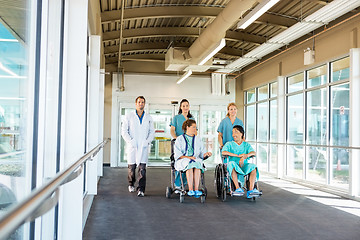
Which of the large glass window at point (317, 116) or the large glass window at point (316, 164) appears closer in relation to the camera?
the large glass window at point (316, 164)

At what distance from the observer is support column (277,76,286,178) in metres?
10.0

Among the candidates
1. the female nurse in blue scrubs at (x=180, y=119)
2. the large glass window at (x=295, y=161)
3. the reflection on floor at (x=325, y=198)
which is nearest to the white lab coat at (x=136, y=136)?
the female nurse in blue scrubs at (x=180, y=119)

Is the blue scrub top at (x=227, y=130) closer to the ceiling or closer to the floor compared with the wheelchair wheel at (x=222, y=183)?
closer to the ceiling

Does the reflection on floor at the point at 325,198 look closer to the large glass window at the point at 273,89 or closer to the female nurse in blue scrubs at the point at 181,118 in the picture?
the female nurse in blue scrubs at the point at 181,118

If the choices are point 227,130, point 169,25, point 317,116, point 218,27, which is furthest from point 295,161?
point 169,25

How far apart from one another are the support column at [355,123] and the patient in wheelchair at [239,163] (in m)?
2.12

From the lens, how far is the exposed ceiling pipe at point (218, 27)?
573 centimetres

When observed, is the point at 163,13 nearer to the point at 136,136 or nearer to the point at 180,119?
the point at 180,119

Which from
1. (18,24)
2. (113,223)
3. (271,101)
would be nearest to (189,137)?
(113,223)

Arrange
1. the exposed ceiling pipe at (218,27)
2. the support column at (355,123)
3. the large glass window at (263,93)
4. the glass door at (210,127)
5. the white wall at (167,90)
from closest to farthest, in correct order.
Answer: the exposed ceiling pipe at (218,27), the support column at (355,123), the large glass window at (263,93), the white wall at (167,90), the glass door at (210,127)

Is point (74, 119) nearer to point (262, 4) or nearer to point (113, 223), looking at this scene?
point (113, 223)

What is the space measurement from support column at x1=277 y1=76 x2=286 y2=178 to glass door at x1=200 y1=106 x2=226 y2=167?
3438mm

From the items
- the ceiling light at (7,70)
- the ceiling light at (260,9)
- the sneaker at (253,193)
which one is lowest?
the sneaker at (253,193)

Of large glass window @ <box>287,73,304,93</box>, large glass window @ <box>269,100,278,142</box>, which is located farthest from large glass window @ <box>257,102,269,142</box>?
large glass window @ <box>287,73,304,93</box>
